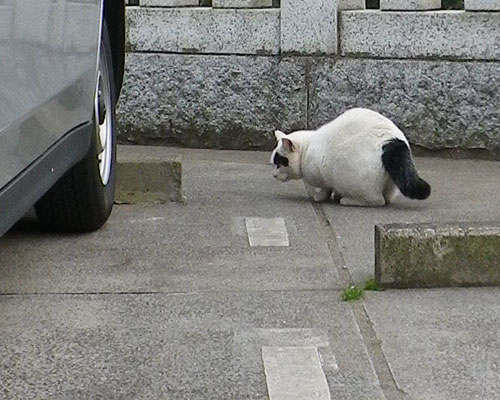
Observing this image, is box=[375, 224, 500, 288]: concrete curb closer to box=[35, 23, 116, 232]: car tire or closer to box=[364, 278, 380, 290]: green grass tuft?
box=[364, 278, 380, 290]: green grass tuft

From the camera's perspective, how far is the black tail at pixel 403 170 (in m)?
5.81

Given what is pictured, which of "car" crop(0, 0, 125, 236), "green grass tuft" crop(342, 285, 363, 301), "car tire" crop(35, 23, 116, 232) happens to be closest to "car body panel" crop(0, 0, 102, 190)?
"car" crop(0, 0, 125, 236)

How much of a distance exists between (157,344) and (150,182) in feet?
7.50

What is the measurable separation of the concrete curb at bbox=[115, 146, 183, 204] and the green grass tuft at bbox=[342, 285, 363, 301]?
184 cm

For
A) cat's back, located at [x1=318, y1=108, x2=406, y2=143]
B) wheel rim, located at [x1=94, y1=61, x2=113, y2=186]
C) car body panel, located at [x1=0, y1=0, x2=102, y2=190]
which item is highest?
car body panel, located at [x1=0, y1=0, x2=102, y2=190]

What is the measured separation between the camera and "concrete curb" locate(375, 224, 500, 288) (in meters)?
4.24

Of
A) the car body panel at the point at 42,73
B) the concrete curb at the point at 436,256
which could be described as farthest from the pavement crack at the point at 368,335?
the car body panel at the point at 42,73

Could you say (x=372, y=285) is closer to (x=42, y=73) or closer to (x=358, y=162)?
(x=42, y=73)

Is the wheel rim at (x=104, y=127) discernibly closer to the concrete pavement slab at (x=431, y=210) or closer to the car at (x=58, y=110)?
the car at (x=58, y=110)

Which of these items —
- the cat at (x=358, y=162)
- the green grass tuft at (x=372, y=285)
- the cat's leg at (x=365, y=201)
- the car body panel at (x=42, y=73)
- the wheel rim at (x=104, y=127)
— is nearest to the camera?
the car body panel at (x=42, y=73)

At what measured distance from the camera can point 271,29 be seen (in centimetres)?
752

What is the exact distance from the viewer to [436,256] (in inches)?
168

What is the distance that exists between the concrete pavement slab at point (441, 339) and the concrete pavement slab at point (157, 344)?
0.10m

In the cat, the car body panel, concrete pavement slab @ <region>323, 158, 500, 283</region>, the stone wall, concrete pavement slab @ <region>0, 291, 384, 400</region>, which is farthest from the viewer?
the stone wall
